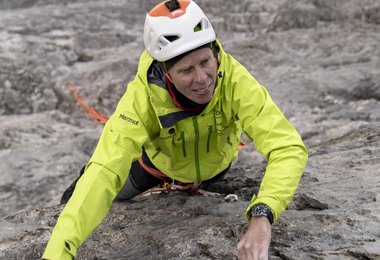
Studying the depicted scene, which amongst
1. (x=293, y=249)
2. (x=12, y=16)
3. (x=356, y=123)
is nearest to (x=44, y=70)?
(x=12, y=16)

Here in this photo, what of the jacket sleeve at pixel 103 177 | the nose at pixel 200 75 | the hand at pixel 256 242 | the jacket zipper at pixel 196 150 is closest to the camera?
the hand at pixel 256 242

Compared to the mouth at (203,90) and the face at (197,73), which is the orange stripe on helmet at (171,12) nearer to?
the face at (197,73)

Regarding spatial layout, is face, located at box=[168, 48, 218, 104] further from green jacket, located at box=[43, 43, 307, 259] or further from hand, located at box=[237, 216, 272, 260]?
hand, located at box=[237, 216, 272, 260]

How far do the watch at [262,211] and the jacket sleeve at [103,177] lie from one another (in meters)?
0.93

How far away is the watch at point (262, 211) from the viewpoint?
3.12 metres

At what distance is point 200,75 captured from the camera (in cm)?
357

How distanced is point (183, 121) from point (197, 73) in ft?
1.75

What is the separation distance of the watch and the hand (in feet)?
0.16

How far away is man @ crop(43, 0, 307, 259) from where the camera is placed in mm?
3273

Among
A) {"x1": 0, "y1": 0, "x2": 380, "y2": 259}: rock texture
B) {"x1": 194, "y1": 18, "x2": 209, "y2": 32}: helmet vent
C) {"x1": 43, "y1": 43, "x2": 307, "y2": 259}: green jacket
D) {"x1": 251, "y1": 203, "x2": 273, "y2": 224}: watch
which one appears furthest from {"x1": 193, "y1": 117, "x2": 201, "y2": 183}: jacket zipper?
{"x1": 251, "y1": 203, "x2": 273, "y2": 224}: watch

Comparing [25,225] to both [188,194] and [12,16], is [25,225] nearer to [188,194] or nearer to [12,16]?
[188,194]

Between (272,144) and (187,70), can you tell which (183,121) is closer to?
(187,70)

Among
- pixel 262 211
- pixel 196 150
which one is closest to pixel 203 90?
pixel 196 150

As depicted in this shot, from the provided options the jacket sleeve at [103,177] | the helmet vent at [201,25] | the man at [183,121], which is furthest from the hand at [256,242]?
the helmet vent at [201,25]
